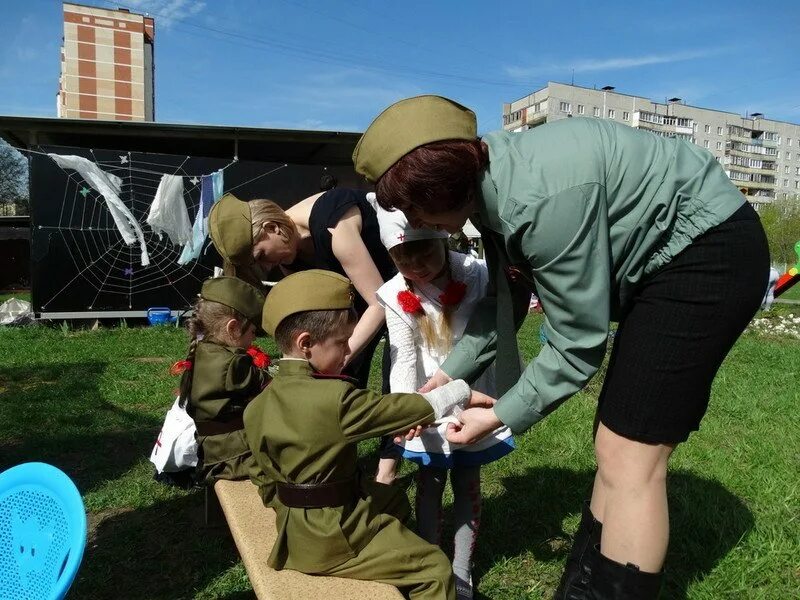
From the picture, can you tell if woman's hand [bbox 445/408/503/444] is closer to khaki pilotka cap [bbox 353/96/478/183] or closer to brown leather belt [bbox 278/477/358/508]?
brown leather belt [bbox 278/477/358/508]

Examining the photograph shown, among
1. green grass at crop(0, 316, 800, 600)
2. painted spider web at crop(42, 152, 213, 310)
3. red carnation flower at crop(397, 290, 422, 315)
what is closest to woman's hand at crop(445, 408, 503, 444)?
red carnation flower at crop(397, 290, 422, 315)

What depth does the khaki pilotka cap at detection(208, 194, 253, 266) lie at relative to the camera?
2.72 m

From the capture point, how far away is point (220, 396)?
9.38 feet

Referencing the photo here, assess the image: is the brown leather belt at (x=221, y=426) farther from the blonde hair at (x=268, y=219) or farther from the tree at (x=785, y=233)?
the tree at (x=785, y=233)

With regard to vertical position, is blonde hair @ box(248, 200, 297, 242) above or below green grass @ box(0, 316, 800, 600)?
above

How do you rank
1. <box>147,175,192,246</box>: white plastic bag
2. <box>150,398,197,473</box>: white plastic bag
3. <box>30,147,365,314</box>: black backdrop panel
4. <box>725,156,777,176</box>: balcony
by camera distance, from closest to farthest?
<box>150,398,197,473</box>: white plastic bag
<box>30,147,365,314</box>: black backdrop panel
<box>147,175,192,246</box>: white plastic bag
<box>725,156,777,176</box>: balcony

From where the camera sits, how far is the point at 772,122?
292 ft

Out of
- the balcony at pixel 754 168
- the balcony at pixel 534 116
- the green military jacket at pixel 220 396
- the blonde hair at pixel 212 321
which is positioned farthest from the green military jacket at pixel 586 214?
the balcony at pixel 754 168

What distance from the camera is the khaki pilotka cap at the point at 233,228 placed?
2725 mm

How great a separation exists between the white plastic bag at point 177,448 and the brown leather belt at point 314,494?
1344 millimetres

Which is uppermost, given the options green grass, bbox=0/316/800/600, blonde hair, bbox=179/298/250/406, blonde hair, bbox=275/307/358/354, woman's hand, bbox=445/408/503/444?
blonde hair, bbox=275/307/358/354

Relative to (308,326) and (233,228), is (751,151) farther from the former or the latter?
(308,326)

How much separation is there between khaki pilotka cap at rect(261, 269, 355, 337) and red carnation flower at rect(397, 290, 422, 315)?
378mm

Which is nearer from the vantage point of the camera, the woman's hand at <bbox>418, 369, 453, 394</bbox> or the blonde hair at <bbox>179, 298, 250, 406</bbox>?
the woman's hand at <bbox>418, 369, 453, 394</bbox>
